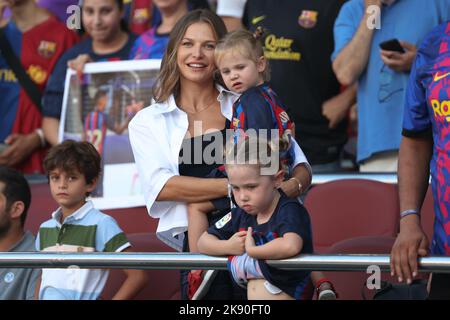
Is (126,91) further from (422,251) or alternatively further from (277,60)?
(422,251)

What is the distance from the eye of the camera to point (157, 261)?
3973 mm

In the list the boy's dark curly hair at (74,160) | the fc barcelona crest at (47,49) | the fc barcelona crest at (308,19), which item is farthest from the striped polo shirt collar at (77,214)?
the fc barcelona crest at (47,49)

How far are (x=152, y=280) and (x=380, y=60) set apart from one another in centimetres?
169

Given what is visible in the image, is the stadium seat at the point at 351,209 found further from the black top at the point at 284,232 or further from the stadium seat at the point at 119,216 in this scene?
the black top at the point at 284,232

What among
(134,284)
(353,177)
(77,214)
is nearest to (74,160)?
(77,214)

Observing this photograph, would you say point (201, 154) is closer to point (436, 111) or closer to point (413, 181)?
point (413, 181)

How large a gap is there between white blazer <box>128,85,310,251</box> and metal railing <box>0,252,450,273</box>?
0.59 m

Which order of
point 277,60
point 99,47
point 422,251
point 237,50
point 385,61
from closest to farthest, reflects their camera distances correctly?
point 422,251 < point 237,50 < point 385,61 < point 277,60 < point 99,47

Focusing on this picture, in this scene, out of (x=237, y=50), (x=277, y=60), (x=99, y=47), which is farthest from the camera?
(x=99, y=47)

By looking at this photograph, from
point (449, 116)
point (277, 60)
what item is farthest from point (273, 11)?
point (449, 116)

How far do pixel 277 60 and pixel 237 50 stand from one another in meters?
1.88

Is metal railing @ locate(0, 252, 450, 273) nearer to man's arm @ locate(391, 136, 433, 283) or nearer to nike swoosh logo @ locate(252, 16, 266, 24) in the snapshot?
man's arm @ locate(391, 136, 433, 283)

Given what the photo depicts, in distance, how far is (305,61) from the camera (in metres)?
6.35

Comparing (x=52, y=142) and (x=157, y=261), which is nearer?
(x=157, y=261)
